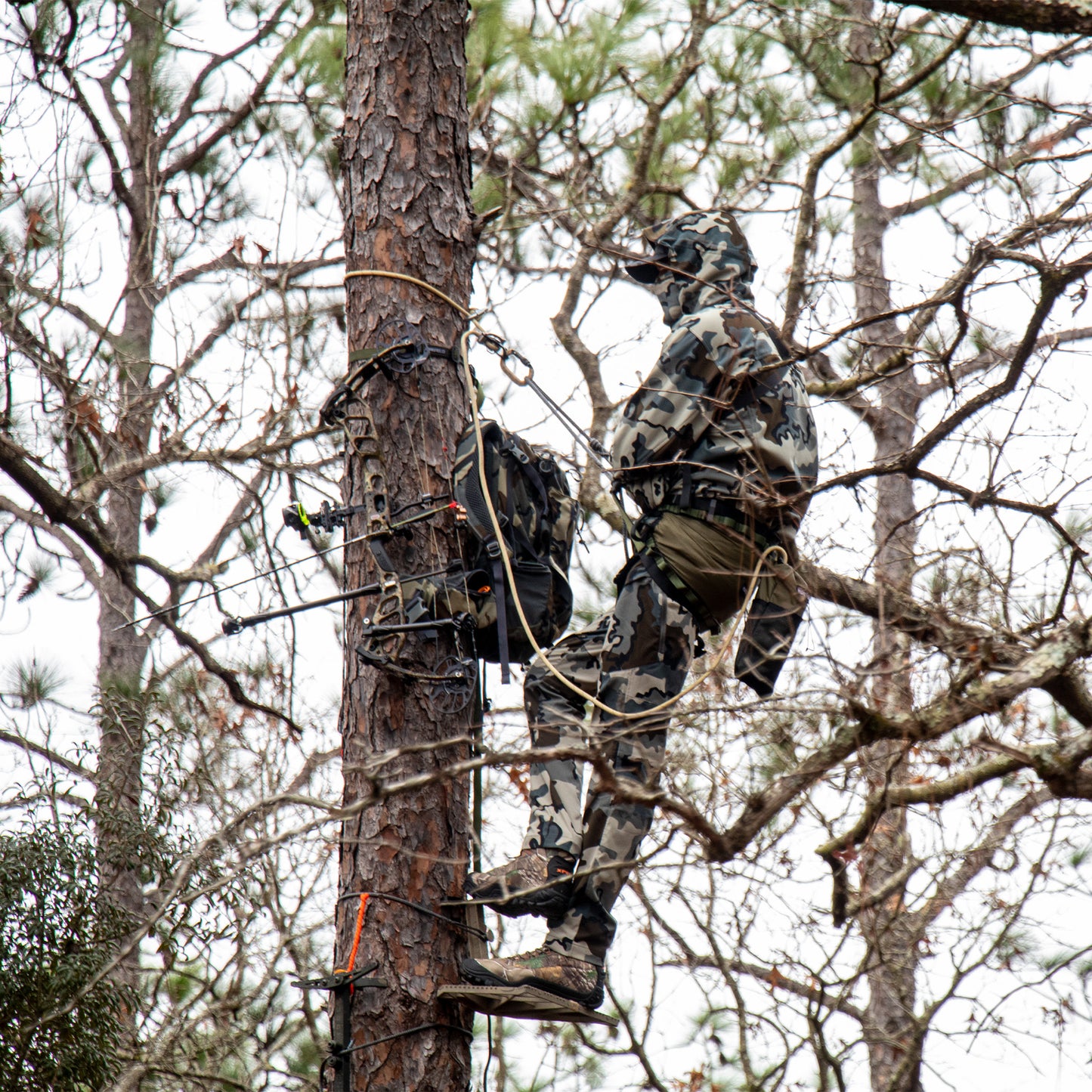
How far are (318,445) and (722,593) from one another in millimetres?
4157

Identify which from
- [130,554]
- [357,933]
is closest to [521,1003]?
[357,933]

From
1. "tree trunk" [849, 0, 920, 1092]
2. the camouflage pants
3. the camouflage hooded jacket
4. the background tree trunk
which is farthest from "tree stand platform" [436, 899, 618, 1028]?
the background tree trunk

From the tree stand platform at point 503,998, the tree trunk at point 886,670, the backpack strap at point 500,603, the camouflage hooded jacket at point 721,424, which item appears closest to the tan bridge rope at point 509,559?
the backpack strap at point 500,603

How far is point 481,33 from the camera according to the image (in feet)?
23.6

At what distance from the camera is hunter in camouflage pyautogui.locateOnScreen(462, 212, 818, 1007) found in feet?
11.3

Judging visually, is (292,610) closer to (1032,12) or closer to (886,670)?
(886,670)

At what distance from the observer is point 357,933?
3314 mm

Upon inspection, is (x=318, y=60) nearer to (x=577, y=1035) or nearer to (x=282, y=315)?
(x=282, y=315)

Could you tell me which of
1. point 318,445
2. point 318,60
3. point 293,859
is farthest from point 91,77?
point 293,859

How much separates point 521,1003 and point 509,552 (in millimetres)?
1050

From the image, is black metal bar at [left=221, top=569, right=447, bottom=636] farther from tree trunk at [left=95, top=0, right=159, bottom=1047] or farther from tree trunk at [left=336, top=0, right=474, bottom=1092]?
tree trunk at [left=95, top=0, right=159, bottom=1047]

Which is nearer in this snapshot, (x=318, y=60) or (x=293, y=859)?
(x=293, y=859)

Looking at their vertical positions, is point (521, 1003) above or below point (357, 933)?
below

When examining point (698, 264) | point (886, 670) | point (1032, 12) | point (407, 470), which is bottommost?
point (886, 670)
